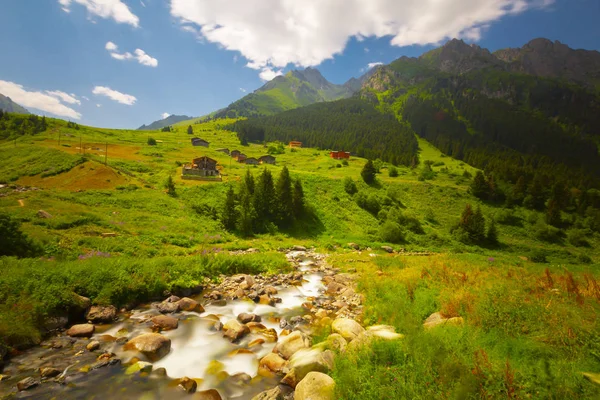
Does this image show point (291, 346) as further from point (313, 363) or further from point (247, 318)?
point (247, 318)

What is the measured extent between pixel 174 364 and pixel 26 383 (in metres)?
4.11

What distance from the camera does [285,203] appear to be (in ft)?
150

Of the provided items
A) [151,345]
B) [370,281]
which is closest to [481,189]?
[370,281]

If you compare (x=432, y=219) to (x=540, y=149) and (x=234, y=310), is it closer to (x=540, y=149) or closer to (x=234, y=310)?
(x=234, y=310)

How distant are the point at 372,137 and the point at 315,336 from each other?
18997 centimetres

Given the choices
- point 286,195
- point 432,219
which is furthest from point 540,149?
point 286,195

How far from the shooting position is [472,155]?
140375 mm

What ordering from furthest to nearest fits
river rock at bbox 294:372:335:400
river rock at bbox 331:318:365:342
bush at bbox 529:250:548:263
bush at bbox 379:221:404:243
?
1. bush at bbox 379:221:404:243
2. bush at bbox 529:250:548:263
3. river rock at bbox 331:318:365:342
4. river rock at bbox 294:372:335:400

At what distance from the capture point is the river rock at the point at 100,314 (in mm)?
11570

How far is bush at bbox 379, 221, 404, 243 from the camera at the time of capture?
44.6 metres

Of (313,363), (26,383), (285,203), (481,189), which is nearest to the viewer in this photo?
(26,383)

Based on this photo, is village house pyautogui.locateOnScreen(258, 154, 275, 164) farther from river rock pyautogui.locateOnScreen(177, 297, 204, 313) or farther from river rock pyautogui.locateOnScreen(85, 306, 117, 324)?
river rock pyautogui.locateOnScreen(85, 306, 117, 324)

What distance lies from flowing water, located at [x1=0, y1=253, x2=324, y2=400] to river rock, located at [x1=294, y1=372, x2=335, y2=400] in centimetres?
178

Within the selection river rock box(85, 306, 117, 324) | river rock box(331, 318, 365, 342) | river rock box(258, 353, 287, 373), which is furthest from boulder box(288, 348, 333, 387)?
river rock box(85, 306, 117, 324)
